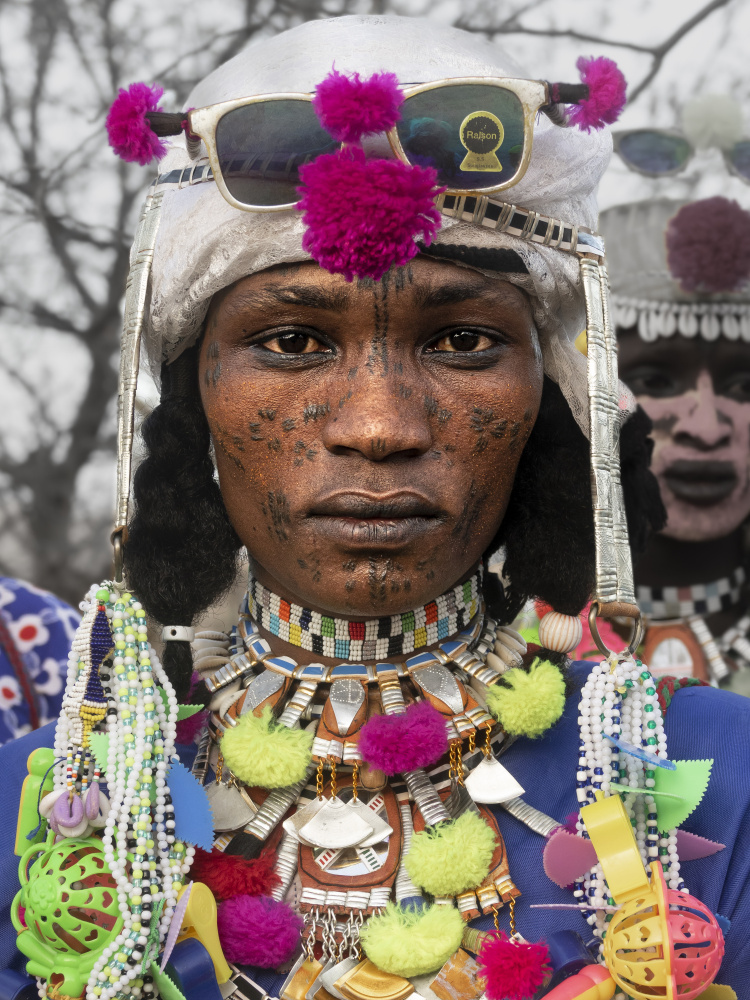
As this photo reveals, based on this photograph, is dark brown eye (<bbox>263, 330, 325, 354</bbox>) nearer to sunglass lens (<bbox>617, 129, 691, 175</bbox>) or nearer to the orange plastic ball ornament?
the orange plastic ball ornament

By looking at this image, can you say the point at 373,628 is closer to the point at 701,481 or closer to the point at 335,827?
the point at 335,827

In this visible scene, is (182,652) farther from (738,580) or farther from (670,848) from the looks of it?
(738,580)

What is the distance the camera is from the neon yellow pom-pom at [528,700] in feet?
6.64

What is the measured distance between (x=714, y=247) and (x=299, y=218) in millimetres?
2625

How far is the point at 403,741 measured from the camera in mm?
1954

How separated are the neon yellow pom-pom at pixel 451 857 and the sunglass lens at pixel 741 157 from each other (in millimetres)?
3169

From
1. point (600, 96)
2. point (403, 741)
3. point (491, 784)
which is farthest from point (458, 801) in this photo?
point (600, 96)

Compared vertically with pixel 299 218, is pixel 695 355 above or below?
below

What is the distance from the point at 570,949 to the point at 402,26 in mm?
1574

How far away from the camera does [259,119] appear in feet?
6.38

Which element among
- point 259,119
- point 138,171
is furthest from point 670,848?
point 138,171

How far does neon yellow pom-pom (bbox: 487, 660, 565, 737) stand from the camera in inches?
79.7

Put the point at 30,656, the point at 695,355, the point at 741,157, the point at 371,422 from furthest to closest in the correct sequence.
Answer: the point at 741,157
the point at 695,355
the point at 30,656
the point at 371,422

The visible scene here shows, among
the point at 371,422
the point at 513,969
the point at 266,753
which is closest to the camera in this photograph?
the point at 513,969
